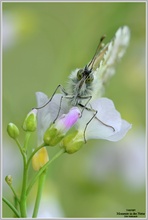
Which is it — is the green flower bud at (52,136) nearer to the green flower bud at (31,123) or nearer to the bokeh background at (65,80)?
the green flower bud at (31,123)

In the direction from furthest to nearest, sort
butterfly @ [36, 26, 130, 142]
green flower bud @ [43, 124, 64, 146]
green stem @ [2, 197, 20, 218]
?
butterfly @ [36, 26, 130, 142], green flower bud @ [43, 124, 64, 146], green stem @ [2, 197, 20, 218]

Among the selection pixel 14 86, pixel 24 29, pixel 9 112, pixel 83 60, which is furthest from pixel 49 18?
pixel 9 112

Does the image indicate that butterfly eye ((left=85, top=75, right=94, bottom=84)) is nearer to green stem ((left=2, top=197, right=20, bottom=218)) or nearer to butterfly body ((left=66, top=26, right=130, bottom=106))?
butterfly body ((left=66, top=26, right=130, bottom=106))

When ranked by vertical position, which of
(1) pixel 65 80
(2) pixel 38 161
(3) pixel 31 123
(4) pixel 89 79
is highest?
(1) pixel 65 80

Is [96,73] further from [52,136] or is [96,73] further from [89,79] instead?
[52,136]

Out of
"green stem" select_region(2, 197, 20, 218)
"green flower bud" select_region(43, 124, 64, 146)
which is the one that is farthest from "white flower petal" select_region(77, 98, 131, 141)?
"green stem" select_region(2, 197, 20, 218)

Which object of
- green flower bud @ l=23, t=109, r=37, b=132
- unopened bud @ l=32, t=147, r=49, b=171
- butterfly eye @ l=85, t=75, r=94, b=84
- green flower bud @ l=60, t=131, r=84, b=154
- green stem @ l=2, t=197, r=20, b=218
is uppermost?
butterfly eye @ l=85, t=75, r=94, b=84

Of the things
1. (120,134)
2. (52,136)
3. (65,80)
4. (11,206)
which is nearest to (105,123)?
(120,134)
